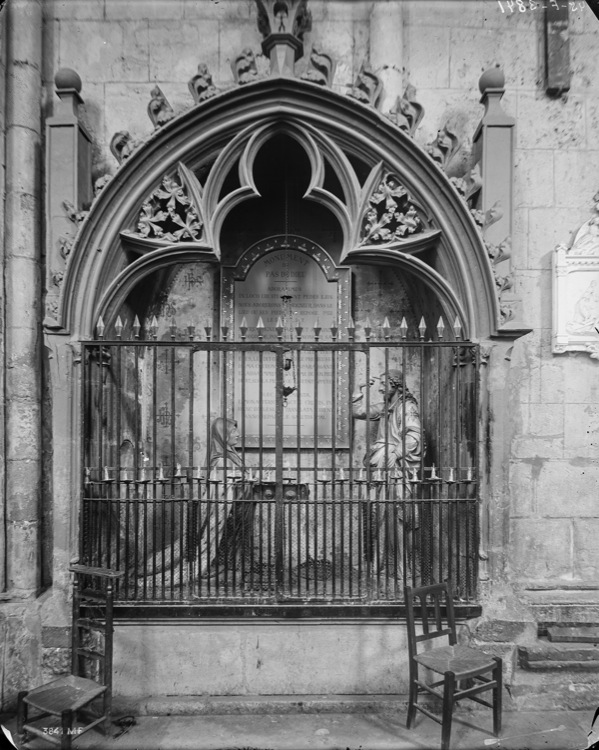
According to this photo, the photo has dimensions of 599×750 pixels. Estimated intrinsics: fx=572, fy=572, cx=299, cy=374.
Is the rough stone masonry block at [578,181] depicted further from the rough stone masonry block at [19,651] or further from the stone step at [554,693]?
the rough stone masonry block at [19,651]

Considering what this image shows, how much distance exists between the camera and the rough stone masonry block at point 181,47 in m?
4.87

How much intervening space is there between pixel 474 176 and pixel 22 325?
3537mm

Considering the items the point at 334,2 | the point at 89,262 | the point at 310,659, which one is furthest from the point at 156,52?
the point at 310,659

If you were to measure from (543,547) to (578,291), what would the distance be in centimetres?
212

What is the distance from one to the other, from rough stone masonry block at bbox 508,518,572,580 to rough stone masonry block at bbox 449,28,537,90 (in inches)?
146

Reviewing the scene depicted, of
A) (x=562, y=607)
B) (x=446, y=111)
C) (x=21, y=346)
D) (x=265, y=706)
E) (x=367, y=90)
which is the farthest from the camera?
(x=446, y=111)

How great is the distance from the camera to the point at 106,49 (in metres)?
4.85

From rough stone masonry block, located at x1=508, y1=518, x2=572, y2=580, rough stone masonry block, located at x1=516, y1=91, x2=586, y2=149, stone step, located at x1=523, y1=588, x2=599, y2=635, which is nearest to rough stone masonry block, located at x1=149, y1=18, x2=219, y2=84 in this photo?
rough stone masonry block, located at x1=516, y1=91, x2=586, y2=149

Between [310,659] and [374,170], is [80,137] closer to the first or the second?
[374,170]

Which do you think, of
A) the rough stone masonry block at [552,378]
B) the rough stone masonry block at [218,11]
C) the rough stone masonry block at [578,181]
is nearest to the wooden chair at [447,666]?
the rough stone masonry block at [552,378]

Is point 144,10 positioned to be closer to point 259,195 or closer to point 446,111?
point 259,195

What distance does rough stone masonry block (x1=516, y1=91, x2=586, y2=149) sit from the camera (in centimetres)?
480

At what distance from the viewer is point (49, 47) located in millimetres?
4777

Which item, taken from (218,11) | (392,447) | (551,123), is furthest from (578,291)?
(218,11)
